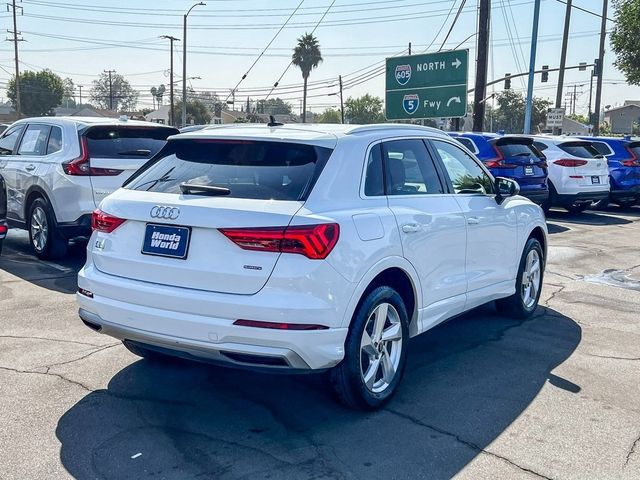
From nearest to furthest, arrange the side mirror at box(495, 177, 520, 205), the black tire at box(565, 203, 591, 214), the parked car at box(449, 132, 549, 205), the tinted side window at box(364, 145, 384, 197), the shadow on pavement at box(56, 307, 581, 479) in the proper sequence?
the shadow on pavement at box(56, 307, 581, 479), the tinted side window at box(364, 145, 384, 197), the side mirror at box(495, 177, 520, 205), the parked car at box(449, 132, 549, 205), the black tire at box(565, 203, 591, 214)

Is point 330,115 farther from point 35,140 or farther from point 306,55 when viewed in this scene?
point 35,140

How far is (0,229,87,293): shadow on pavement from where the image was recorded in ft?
25.0

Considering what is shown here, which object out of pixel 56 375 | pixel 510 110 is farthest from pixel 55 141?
pixel 510 110

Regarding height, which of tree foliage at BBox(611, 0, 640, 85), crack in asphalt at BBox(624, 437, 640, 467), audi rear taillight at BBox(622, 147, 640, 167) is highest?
tree foliage at BBox(611, 0, 640, 85)

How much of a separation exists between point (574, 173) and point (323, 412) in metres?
12.3

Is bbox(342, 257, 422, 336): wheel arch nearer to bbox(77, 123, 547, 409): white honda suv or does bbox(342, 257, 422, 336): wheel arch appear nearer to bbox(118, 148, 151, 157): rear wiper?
bbox(77, 123, 547, 409): white honda suv

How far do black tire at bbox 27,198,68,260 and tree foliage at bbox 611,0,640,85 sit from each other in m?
17.8

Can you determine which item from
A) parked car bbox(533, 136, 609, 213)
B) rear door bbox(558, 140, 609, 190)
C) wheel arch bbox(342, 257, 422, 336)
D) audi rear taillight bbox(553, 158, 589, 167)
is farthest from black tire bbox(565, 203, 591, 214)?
wheel arch bbox(342, 257, 422, 336)

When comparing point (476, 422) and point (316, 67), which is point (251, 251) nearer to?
point (476, 422)

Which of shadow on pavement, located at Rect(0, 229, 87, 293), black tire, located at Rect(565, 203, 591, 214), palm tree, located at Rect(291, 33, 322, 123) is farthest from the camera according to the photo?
palm tree, located at Rect(291, 33, 322, 123)

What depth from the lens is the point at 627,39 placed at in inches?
832

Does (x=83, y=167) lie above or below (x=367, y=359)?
above

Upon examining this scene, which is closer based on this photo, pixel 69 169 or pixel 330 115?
pixel 69 169

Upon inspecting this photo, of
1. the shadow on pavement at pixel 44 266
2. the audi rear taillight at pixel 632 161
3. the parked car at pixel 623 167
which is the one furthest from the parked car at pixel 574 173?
the shadow on pavement at pixel 44 266
